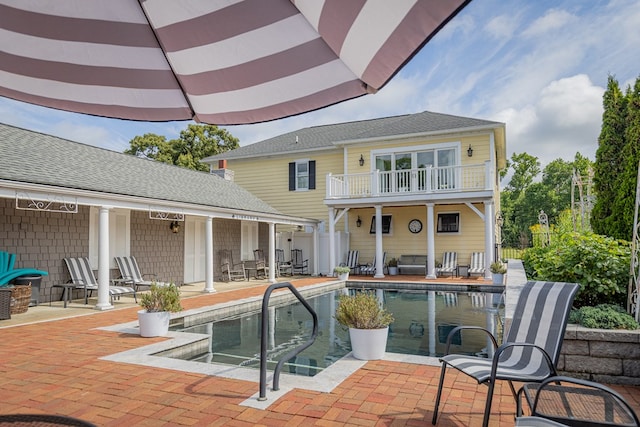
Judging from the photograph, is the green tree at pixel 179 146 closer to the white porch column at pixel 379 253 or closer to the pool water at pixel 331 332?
the white porch column at pixel 379 253

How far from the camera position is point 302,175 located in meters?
18.8

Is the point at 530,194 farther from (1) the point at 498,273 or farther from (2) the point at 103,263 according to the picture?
(2) the point at 103,263

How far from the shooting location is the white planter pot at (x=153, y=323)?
5.88m

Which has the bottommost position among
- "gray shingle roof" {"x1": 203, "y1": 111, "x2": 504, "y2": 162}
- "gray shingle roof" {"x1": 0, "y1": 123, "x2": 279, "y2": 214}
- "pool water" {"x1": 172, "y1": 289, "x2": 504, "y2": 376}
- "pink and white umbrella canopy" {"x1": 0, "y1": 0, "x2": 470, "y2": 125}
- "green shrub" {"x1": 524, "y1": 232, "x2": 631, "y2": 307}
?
"pool water" {"x1": 172, "y1": 289, "x2": 504, "y2": 376}

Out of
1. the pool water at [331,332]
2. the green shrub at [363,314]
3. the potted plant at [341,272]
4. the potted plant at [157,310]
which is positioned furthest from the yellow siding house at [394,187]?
the green shrub at [363,314]

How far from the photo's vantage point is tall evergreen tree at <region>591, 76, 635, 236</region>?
9945 millimetres

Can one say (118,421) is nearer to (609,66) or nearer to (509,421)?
(509,421)

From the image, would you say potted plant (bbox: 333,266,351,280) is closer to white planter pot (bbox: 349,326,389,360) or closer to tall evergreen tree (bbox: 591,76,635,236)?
tall evergreen tree (bbox: 591,76,635,236)

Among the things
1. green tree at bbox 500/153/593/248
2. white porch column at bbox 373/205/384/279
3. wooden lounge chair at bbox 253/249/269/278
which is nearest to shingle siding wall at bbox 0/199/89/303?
wooden lounge chair at bbox 253/249/269/278

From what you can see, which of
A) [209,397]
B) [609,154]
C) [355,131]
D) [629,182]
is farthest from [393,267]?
[209,397]

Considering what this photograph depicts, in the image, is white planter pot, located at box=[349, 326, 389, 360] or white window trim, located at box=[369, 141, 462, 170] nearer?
white planter pot, located at box=[349, 326, 389, 360]

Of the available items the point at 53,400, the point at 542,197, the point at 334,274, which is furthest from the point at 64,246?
the point at 542,197

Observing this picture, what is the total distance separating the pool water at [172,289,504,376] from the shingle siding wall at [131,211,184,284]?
13.9 ft

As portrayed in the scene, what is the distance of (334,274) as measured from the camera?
15258mm
